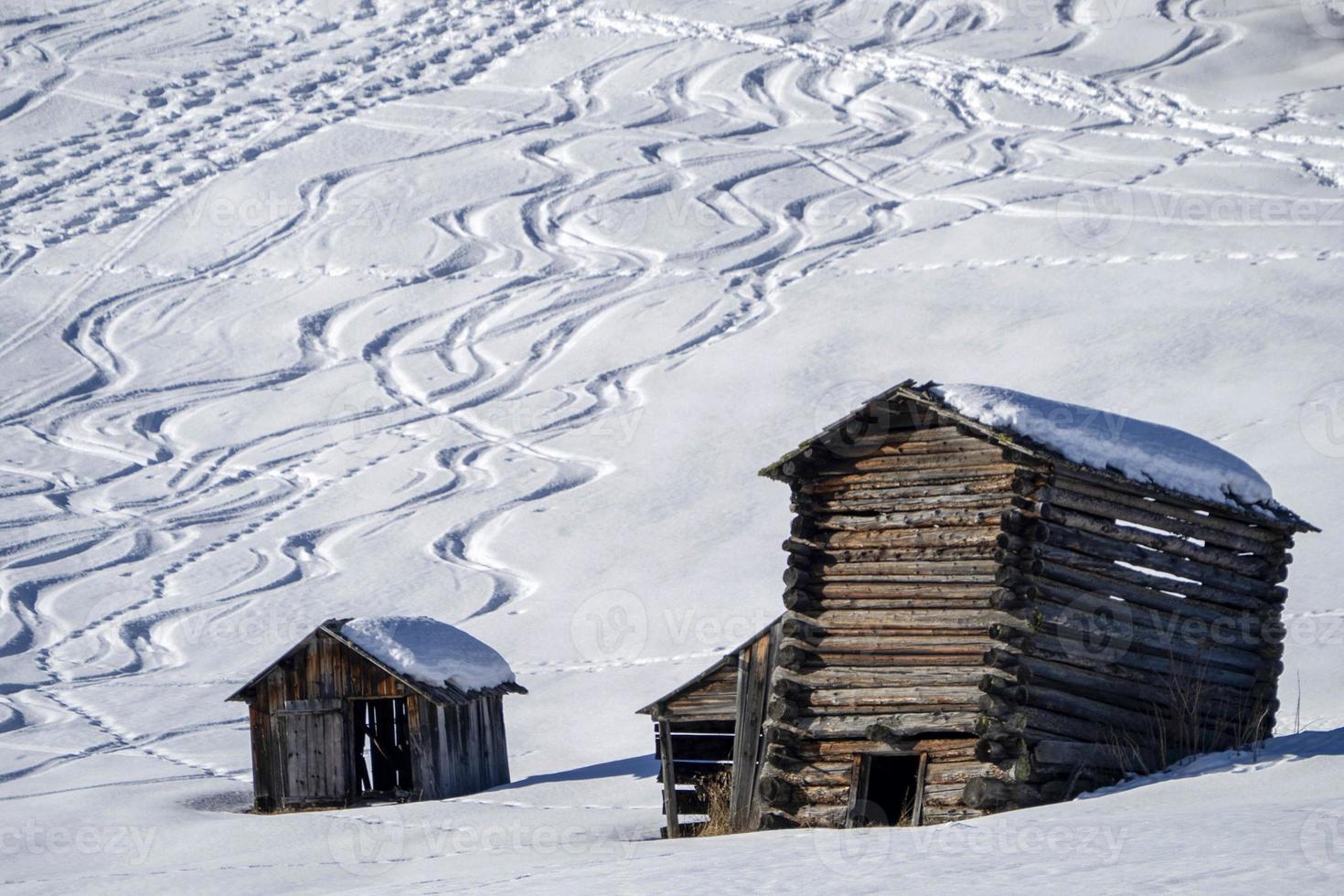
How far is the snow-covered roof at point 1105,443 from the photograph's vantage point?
36.9 feet

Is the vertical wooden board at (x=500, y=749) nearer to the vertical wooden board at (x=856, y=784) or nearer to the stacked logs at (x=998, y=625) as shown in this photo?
the stacked logs at (x=998, y=625)

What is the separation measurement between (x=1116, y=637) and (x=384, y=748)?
37.5ft

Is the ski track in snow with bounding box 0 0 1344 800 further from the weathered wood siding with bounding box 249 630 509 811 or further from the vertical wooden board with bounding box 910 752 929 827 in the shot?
the vertical wooden board with bounding box 910 752 929 827

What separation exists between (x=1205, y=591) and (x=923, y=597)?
231 cm

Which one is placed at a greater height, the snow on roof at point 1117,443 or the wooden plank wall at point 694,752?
the snow on roof at point 1117,443

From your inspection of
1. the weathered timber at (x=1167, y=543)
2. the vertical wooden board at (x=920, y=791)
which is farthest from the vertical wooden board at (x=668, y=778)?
the weathered timber at (x=1167, y=543)

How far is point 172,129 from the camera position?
198 feet

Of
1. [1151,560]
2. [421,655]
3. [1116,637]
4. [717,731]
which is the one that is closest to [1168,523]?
[1151,560]

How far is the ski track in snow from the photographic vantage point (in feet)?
110

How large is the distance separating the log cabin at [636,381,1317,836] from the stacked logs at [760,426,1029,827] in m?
0.02

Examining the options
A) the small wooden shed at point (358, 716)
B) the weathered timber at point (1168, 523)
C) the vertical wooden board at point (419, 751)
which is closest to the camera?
the weathered timber at point (1168, 523)

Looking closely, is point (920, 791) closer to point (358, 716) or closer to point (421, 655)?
point (421, 655)

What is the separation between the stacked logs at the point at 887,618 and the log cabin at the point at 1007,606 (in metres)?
0.02

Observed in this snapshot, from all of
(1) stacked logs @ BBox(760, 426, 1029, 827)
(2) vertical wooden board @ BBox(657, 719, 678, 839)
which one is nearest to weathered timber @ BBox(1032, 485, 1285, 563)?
(1) stacked logs @ BBox(760, 426, 1029, 827)
